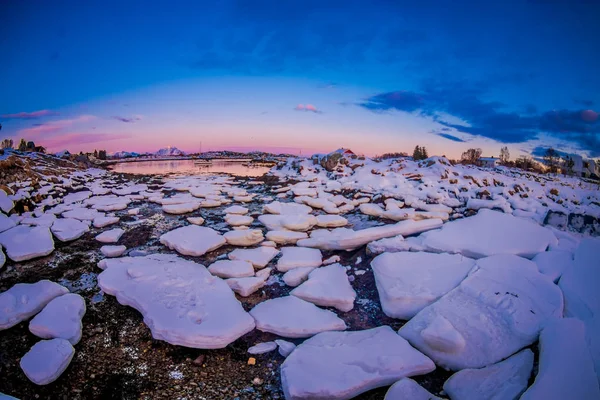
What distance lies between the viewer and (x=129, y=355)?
1687mm

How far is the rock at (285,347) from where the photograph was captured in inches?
68.1

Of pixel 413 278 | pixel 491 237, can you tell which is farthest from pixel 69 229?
pixel 491 237

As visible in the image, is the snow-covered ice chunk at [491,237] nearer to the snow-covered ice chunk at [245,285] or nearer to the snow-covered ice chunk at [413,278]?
the snow-covered ice chunk at [413,278]

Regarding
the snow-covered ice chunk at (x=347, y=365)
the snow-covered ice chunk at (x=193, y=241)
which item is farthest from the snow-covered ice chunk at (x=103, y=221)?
the snow-covered ice chunk at (x=347, y=365)

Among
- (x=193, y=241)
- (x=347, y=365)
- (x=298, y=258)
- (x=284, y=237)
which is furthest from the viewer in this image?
(x=284, y=237)

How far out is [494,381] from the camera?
54.7 inches

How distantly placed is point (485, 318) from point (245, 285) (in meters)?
1.75

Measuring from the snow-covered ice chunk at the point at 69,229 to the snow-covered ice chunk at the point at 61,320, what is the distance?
1.77 m

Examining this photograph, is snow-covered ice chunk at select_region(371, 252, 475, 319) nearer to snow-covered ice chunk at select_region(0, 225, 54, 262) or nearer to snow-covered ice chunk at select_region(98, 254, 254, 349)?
snow-covered ice chunk at select_region(98, 254, 254, 349)

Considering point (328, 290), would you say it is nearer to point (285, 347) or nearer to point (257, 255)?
point (285, 347)

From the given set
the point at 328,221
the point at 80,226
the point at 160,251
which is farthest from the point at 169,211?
the point at 328,221

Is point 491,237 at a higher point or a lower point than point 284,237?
higher

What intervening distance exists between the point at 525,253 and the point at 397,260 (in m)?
1.21

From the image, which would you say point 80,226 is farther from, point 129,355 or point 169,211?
point 129,355
